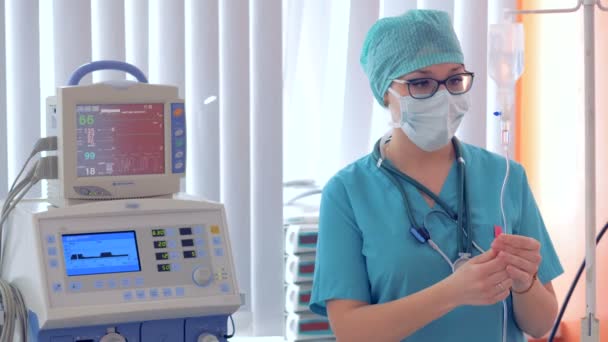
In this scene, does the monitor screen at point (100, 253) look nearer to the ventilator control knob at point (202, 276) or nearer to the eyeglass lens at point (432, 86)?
the ventilator control knob at point (202, 276)

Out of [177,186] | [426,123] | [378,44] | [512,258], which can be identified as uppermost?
[378,44]

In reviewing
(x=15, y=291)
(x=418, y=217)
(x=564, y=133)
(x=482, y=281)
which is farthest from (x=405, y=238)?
(x=564, y=133)

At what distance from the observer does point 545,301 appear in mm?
1697

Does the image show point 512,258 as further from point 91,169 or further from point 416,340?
point 91,169

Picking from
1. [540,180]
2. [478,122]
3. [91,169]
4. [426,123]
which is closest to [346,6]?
[478,122]

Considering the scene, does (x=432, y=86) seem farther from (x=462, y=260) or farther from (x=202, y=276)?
(x=202, y=276)

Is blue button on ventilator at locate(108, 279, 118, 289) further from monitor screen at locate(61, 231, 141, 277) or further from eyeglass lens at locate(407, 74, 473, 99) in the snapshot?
eyeglass lens at locate(407, 74, 473, 99)

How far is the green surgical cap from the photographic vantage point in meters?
1.73

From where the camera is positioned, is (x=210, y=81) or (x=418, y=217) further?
(x=210, y=81)

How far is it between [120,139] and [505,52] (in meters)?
0.67

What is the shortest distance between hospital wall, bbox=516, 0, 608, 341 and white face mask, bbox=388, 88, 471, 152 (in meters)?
0.84

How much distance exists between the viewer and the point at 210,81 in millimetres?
2389

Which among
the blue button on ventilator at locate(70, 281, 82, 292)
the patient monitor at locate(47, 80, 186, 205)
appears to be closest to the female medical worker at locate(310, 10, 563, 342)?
the patient monitor at locate(47, 80, 186, 205)

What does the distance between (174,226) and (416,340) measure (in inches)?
19.0
